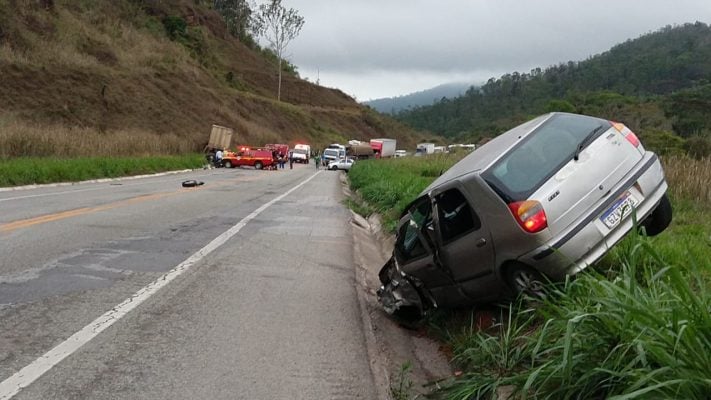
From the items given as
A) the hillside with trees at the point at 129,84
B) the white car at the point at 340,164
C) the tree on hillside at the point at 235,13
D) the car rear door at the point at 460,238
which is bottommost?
the white car at the point at 340,164

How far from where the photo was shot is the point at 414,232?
6117mm

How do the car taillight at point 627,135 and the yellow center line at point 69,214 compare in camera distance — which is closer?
the car taillight at point 627,135

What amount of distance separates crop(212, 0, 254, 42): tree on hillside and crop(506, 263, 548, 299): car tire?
10822 cm

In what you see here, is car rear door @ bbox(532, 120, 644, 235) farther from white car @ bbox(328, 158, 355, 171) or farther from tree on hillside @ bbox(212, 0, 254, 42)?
tree on hillside @ bbox(212, 0, 254, 42)

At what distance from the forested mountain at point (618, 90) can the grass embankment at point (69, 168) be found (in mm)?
23142

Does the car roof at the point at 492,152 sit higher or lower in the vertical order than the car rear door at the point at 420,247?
higher

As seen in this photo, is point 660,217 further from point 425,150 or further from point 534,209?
point 425,150

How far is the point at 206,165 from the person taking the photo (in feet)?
146

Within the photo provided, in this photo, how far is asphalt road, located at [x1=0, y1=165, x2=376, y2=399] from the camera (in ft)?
14.5

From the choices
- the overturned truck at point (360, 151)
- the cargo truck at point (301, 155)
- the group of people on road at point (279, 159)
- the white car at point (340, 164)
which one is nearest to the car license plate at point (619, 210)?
the group of people on road at point (279, 159)

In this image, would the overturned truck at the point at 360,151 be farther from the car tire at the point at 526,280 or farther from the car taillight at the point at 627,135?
the car tire at the point at 526,280

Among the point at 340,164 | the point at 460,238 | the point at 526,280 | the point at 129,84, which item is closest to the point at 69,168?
the point at 460,238

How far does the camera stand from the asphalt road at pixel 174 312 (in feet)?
14.5

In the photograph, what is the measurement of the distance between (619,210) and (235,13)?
111 m
